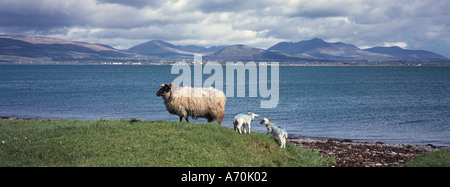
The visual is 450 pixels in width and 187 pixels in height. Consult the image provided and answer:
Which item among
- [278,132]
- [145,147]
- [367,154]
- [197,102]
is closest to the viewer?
[145,147]

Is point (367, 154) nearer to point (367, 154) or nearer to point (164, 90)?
point (367, 154)

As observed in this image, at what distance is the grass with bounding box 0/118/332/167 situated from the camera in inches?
546

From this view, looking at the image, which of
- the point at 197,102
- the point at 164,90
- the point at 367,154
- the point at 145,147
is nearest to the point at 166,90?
the point at 164,90

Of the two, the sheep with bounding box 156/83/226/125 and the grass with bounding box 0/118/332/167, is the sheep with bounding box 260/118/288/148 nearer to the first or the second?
the grass with bounding box 0/118/332/167

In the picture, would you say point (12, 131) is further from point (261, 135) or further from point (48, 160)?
point (261, 135)

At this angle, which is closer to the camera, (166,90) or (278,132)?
(278,132)

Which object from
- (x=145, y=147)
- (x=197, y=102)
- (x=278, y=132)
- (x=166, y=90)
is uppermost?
(x=166, y=90)

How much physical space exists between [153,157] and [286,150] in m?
6.58

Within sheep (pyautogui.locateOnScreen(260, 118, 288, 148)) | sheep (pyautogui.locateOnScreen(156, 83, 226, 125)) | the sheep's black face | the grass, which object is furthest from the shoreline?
the sheep's black face

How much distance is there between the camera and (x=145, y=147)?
1488 centimetres

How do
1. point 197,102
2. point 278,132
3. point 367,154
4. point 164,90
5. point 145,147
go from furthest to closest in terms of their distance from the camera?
point 164,90 < point 367,154 < point 197,102 < point 278,132 < point 145,147

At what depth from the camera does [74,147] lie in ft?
49.5

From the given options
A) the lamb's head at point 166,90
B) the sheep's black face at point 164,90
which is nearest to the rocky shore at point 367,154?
the lamb's head at point 166,90
